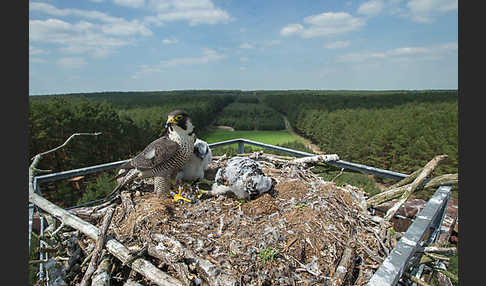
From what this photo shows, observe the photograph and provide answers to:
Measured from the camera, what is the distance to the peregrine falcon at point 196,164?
10.7 ft

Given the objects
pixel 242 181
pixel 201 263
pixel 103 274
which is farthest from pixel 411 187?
pixel 103 274

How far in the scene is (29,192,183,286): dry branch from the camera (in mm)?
1554

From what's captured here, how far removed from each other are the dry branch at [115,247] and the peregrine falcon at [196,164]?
1418mm

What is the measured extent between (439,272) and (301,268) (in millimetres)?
1095

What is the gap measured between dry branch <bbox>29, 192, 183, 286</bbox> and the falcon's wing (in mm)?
903

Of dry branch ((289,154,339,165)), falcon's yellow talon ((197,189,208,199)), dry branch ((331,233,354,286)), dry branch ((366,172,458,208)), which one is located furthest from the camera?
dry branch ((289,154,339,165))

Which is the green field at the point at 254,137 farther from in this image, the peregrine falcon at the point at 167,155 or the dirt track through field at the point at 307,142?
the peregrine falcon at the point at 167,155

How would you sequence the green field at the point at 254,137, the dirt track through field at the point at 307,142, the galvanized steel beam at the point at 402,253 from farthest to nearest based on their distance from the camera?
the dirt track through field at the point at 307,142
the green field at the point at 254,137
the galvanized steel beam at the point at 402,253

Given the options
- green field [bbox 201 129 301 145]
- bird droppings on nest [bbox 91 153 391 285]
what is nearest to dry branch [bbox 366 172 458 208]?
bird droppings on nest [bbox 91 153 391 285]

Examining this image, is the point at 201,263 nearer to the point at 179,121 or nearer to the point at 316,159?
the point at 179,121

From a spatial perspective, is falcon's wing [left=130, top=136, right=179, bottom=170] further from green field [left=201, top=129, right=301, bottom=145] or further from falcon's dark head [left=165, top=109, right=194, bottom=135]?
green field [left=201, top=129, right=301, bottom=145]

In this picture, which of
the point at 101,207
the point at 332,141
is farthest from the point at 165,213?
the point at 332,141

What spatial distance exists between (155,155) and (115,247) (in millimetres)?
1155

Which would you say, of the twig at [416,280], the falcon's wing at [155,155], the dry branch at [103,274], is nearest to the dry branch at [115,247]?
the dry branch at [103,274]
